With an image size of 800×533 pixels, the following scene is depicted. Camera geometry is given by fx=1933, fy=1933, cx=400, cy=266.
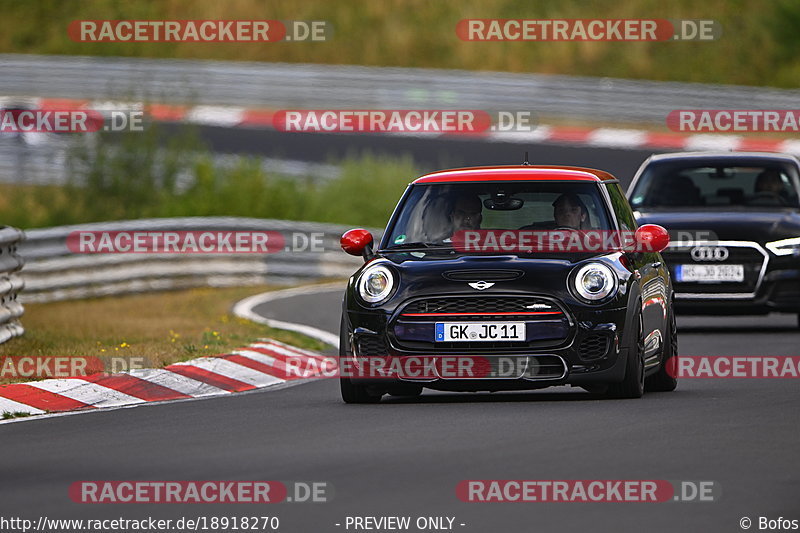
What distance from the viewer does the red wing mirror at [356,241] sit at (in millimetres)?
12195

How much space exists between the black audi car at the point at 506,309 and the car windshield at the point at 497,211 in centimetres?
1

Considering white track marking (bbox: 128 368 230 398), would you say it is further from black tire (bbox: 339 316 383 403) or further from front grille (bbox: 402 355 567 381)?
front grille (bbox: 402 355 567 381)

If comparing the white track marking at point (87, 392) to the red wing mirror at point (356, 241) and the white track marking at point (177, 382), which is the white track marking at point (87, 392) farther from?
the red wing mirror at point (356, 241)

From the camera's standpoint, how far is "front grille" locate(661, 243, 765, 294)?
56.9 feet

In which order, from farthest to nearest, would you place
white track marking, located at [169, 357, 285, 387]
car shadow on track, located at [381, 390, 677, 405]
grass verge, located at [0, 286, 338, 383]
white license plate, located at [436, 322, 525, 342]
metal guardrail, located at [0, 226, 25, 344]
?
metal guardrail, located at [0, 226, 25, 344] < grass verge, located at [0, 286, 338, 383] < white track marking, located at [169, 357, 285, 387] < car shadow on track, located at [381, 390, 677, 405] < white license plate, located at [436, 322, 525, 342]

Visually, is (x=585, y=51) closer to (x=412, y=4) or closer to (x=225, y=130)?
(x=412, y=4)

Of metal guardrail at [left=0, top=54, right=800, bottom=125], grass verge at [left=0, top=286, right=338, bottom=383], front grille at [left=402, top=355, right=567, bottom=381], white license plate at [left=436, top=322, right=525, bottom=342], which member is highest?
metal guardrail at [left=0, top=54, right=800, bottom=125]

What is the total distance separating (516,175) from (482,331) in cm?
147

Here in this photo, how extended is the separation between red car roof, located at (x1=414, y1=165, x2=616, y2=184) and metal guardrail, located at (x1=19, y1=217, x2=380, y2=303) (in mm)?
9505

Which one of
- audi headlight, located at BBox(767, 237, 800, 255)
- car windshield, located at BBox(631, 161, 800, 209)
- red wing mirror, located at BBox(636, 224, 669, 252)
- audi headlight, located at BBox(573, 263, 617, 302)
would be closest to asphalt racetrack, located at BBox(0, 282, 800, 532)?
audi headlight, located at BBox(573, 263, 617, 302)

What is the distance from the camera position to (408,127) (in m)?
38.4

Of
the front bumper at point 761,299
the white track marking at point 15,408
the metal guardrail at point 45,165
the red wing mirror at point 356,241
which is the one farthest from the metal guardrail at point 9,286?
the metal guardrail at point 45,165

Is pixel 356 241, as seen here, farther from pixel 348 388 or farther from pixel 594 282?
pixel 594 282

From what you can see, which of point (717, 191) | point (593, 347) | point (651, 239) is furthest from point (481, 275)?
point (717, 191)
